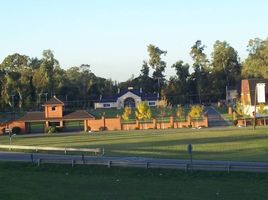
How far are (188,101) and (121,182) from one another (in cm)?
11489

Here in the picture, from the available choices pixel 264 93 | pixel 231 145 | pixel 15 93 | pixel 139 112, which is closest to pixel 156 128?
pixel 139 112

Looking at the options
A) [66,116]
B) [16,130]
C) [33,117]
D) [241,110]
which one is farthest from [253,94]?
[16,130]

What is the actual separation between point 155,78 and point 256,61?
34803 mm

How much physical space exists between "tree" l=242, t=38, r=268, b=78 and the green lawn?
97.7 meters

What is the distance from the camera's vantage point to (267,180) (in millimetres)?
27359

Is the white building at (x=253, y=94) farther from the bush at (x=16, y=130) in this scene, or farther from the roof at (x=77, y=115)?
the bush at (x=16, y=130)

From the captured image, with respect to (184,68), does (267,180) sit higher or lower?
lower

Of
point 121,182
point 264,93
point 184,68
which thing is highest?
point 184,68

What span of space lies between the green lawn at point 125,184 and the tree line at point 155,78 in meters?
91.1

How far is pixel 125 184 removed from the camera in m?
28.2

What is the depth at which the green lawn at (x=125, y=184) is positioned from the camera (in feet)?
80.5

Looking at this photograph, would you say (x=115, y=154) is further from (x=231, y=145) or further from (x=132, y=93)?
(x=132, y=93)

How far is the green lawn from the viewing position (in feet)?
80.5

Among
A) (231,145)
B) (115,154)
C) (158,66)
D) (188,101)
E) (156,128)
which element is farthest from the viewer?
(158,66)
